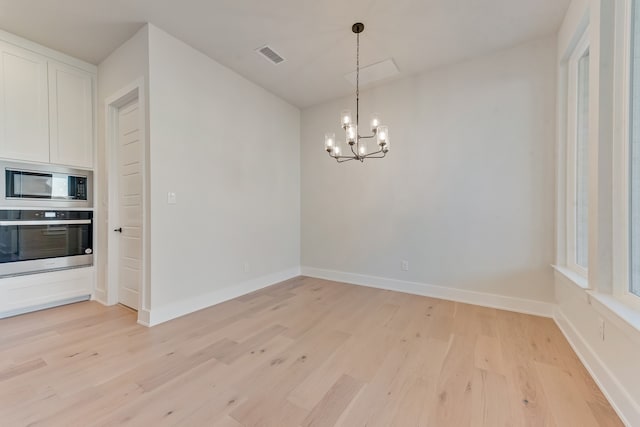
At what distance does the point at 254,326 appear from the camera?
2447 millimetres

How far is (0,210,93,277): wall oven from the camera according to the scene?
8.57 feet

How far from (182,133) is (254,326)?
2.12 metres

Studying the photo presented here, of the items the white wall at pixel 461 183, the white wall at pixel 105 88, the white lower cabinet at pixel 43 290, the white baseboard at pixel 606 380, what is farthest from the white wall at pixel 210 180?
the white baseboard at pixel 606 380

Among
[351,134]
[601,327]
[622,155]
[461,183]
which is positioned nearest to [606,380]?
[601,327]

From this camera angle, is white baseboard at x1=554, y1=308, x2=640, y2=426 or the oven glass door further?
the oven glass door

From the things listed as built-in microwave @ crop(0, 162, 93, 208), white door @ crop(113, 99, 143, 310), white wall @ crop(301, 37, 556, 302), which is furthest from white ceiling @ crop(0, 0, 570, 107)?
built-in microwave @ crop(0, 162, 93, 208)

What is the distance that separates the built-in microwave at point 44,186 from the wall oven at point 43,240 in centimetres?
11

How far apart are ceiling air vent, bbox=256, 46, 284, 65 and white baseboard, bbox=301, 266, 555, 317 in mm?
3029

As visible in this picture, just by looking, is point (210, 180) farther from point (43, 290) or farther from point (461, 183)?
point (461, 183)

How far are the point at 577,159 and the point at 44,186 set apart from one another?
5.45 metres

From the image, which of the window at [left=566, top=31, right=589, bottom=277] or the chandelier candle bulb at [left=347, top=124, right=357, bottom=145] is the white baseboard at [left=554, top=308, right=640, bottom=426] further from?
the chandelier candle bulb at [left=347, top=124, right=357, bottom=145]

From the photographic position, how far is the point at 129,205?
2.94m

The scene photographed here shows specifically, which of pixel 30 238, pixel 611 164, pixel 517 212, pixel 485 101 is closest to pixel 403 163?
pixel 485 101

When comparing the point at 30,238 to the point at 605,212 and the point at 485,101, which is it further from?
the point at 485,101
